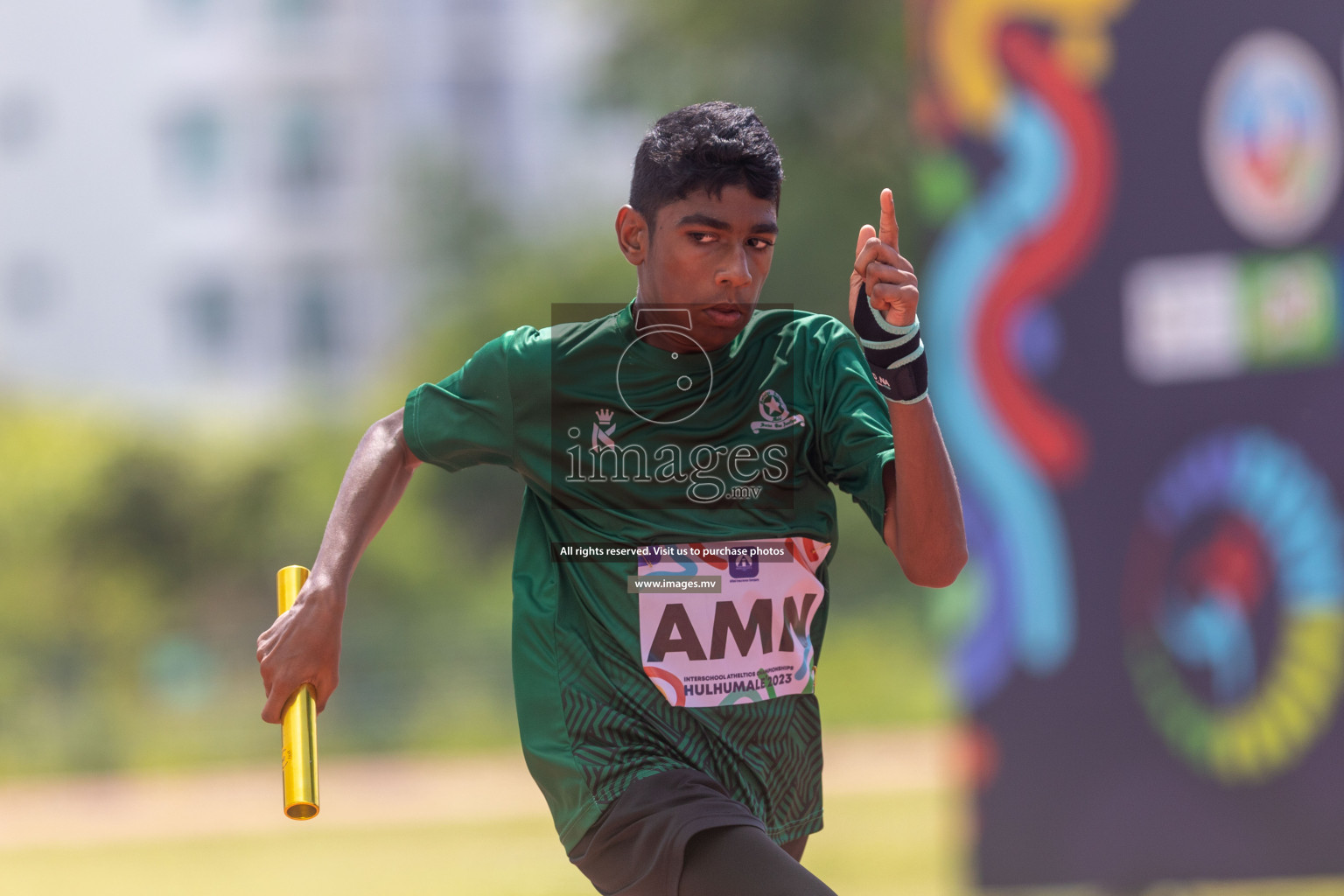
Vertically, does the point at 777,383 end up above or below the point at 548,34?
below

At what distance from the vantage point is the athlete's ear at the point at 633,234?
9.64ft

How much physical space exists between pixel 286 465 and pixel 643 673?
21386mm

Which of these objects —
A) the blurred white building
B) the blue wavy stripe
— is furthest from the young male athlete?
the blurred white building

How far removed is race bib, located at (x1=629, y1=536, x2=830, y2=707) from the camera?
2805 millimetres

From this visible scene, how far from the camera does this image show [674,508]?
290cm

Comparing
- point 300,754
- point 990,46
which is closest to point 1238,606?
point 990,46

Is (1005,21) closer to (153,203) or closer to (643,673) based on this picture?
(643,673)

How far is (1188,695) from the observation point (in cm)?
662

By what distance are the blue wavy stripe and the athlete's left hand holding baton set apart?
161 inches

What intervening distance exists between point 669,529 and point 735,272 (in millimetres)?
495

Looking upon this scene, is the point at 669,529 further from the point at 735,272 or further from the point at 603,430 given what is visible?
the point at 735,272

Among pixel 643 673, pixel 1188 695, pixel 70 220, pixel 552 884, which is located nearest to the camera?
pixel 643 673

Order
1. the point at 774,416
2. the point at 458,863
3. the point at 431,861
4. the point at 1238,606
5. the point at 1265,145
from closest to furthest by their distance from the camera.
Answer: the point at 774,416 → the point at 1238,606 → the point at 1265,145 → the point at 458,863 → the point at 431,861

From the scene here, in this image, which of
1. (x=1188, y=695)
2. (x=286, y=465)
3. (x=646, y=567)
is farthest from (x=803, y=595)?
(x=286, y=465)
